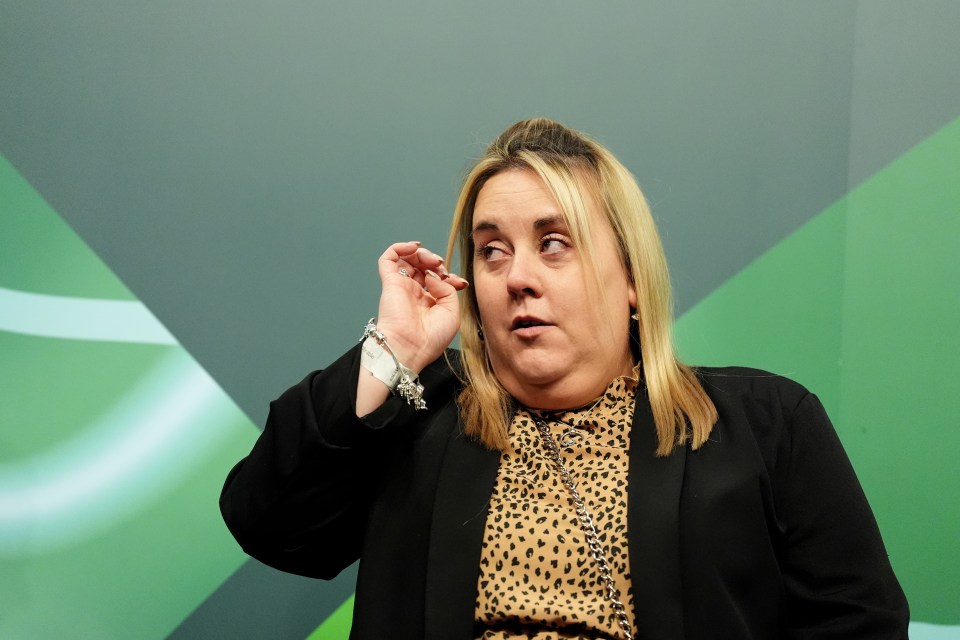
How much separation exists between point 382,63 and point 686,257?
0.75 metres

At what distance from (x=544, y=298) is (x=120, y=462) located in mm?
903

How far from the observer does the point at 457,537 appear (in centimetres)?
138

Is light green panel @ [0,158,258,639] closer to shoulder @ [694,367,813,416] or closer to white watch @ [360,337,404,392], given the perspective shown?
white watch @ [360,337,404,392]

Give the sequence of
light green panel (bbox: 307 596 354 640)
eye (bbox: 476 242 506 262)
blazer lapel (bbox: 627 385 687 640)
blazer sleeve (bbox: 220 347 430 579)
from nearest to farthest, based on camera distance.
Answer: blazer lapel (bbox: 627 385 687 640) < blazer sleeve (bbox: 220 347 430 579) < eye (bbox: 476 242 506 262) < light green panel (bbox: 307 596 354 640)

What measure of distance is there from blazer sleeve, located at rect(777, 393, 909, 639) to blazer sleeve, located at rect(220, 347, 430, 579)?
625 millimetres

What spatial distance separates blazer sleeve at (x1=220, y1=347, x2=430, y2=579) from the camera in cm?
139

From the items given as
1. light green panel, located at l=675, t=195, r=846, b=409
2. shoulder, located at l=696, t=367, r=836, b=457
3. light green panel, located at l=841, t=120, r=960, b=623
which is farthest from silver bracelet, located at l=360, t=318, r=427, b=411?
light green panel, located at l=841, t=120, r=960, b=623

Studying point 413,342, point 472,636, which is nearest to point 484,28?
point 413,342

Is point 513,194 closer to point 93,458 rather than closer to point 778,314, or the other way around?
point 778,314

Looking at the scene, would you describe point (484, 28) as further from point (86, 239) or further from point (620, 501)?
point (620, 501)

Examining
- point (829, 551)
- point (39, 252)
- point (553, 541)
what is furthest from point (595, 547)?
point (39, 252)

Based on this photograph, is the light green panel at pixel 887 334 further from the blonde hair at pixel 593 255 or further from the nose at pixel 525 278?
the nose at pixel 525 278

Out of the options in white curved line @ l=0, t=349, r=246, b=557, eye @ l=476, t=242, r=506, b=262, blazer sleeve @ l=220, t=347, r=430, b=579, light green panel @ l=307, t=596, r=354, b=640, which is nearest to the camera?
blazer sleeve @ l=220, t=347, r=430, b=579

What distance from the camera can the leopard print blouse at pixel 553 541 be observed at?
1.31 m
